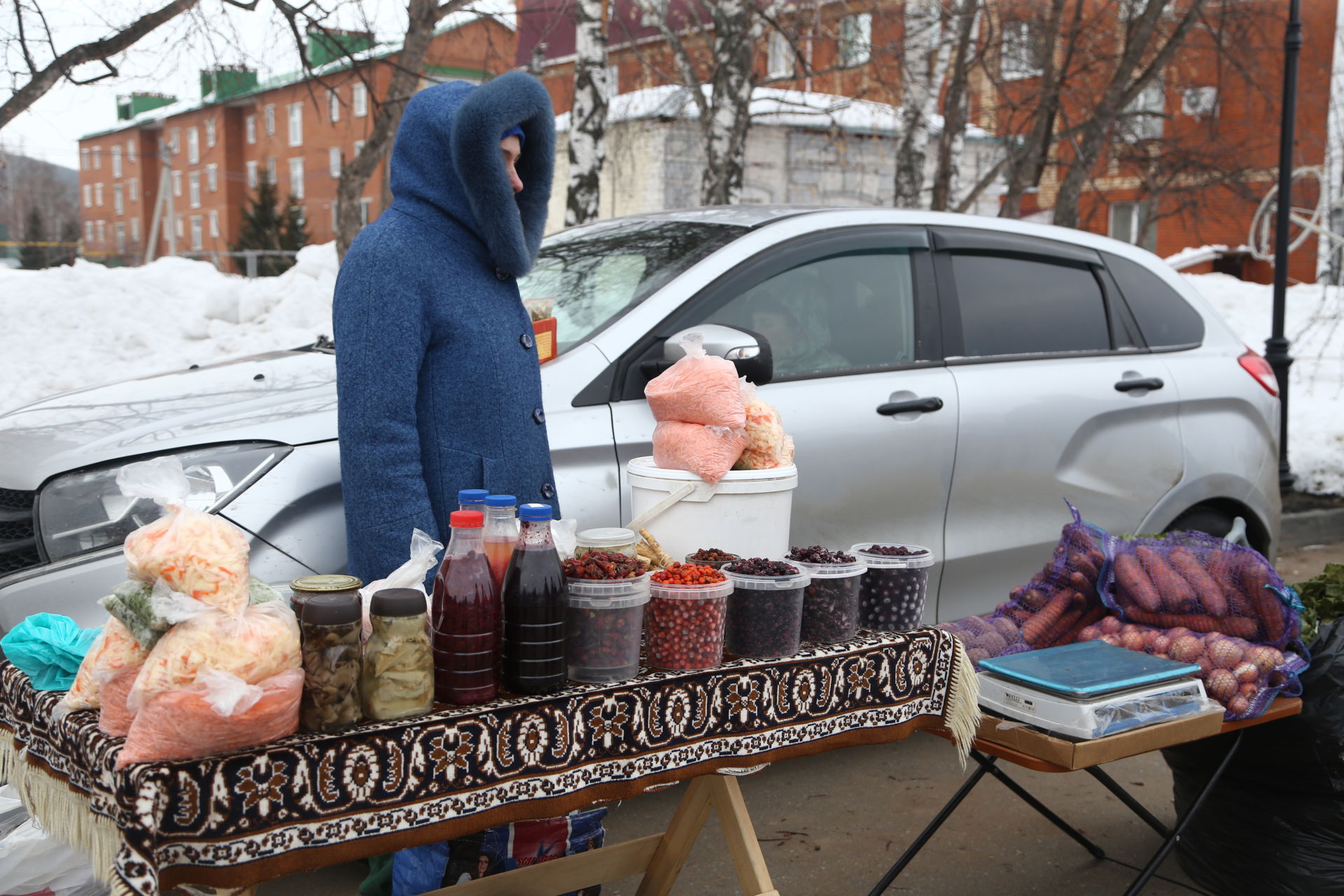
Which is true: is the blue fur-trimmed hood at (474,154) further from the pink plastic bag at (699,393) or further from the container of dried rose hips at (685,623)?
the container of dried rose hips at (685,623)

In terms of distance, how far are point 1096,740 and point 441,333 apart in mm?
1763

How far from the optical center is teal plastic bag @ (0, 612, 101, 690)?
6.71 ft

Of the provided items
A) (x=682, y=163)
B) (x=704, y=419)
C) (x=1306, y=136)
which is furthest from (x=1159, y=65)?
(x=1306, y=136)

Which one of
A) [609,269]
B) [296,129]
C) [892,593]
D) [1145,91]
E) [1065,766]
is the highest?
[296,129]

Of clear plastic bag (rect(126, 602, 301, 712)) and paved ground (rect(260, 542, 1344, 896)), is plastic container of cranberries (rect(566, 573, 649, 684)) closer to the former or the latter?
clear plastic bag (rect(126, 602, 301, 712))

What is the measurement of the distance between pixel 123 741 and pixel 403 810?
45 cm

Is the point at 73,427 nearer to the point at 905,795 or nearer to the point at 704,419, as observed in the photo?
the point at 704,419

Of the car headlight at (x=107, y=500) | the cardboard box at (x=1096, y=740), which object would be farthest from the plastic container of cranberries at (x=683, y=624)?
the car headlight at (x=107, y=500)

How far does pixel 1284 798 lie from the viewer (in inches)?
124

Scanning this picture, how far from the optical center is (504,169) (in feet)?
8.63

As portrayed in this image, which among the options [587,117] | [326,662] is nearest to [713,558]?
[326,662]

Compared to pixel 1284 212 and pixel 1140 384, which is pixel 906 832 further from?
pixel 1284 212

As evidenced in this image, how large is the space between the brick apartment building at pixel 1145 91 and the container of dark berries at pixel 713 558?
22.2 ft

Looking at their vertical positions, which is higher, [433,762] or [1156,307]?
[1156,307]
